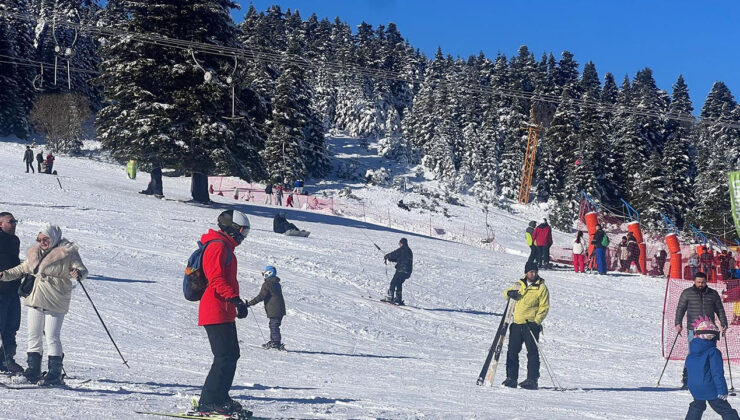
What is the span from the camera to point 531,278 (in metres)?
10.2

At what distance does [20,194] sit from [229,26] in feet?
34.4

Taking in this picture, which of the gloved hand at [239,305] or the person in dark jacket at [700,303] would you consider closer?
the gloved hand at [239,305]

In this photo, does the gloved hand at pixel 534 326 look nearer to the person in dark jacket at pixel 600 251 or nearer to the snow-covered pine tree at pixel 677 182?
the person in dark jacket at pixel 600 251

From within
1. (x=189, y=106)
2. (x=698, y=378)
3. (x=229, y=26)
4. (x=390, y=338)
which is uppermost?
(x=229, y=26)

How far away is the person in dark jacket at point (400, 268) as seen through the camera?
1741cm

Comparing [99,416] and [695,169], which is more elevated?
[695,169]

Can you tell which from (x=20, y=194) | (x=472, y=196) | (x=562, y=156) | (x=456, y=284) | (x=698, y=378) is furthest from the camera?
(x=562, y=156)

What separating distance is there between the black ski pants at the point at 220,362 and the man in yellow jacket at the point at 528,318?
4.89 m

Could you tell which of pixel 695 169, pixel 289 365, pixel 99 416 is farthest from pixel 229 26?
pixel 695 169

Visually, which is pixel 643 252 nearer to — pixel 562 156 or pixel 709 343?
pixel 709 343

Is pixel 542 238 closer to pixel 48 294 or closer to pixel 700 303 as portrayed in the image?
pixel 700 303

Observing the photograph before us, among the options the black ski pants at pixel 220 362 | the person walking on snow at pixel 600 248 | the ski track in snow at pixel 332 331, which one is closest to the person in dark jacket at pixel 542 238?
the ski track in snow at pixel 332 331

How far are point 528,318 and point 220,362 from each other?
16.8 ft

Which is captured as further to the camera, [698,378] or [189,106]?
[189,106]
